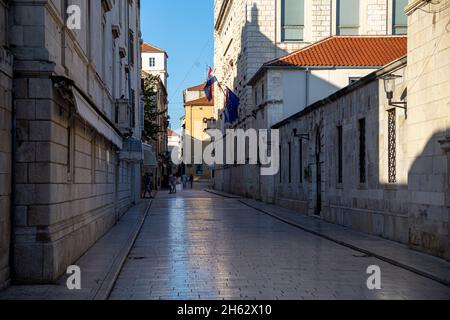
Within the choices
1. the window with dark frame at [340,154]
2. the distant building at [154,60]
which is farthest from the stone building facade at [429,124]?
the distant building at [154,60]

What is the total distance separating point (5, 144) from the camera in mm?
9594

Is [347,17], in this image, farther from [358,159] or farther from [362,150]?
[362,150]

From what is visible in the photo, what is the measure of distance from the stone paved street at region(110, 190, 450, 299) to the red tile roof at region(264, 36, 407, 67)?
1994 centimetres

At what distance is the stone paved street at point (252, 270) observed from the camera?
9805 mm

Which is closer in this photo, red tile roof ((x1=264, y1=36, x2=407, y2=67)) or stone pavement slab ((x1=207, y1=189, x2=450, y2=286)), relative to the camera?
stone pavement slab ((x1=207, y1=189, x2=450, y2=286))

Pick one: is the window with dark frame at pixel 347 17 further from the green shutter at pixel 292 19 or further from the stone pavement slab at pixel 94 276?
the stone pavement slab at pixel 94 276

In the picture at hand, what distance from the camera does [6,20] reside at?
9.97 m

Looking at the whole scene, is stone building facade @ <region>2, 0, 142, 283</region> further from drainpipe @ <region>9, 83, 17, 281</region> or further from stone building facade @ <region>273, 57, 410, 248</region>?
stone building facade @ <region>273, 57, 410, 248</region>

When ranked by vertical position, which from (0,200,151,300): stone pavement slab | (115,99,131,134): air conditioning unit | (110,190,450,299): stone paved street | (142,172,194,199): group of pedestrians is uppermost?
(115,99,131,134): air conditioning unit

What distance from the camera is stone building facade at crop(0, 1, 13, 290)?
31.0 ft

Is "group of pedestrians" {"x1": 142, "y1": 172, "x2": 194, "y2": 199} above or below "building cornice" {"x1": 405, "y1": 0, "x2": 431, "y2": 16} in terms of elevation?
below

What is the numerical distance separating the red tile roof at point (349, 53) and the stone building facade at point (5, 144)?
2862 cm

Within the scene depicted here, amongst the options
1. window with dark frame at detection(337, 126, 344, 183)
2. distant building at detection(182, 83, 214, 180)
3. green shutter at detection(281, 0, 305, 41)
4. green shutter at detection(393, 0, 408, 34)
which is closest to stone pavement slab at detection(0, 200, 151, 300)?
window with dark frame at detection(337, 126, 344, 183)
